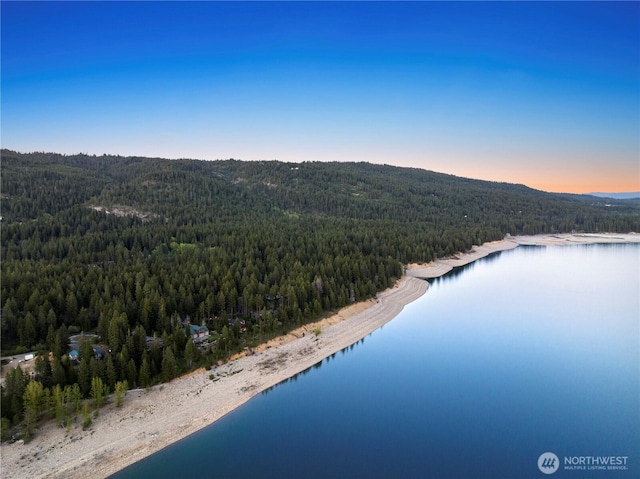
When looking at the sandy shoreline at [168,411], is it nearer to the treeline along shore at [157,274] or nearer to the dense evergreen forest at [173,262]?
the treeline along shore at [157,274]

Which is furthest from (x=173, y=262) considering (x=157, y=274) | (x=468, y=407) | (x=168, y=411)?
(x=468, y=407)

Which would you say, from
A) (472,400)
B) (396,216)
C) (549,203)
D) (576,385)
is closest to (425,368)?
(472,400)

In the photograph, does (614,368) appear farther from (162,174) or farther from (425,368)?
(162,174)

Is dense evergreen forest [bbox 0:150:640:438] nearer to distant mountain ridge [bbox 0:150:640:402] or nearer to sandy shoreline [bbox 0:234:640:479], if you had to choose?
distant mountain ridge [bbox 0:150:640:402]

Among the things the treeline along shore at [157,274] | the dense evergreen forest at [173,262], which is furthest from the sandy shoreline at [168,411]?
the dense evergreen forest at [173,262]

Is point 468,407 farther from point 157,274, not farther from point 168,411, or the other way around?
point 157,274

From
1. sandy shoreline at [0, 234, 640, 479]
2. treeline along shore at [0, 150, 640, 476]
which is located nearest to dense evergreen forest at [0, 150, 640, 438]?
treeline along shore at [0, 150, 640, 476]

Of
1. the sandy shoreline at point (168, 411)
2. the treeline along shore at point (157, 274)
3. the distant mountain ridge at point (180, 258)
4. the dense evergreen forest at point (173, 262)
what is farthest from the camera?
the distant mountain ridge at point (180, 258)
